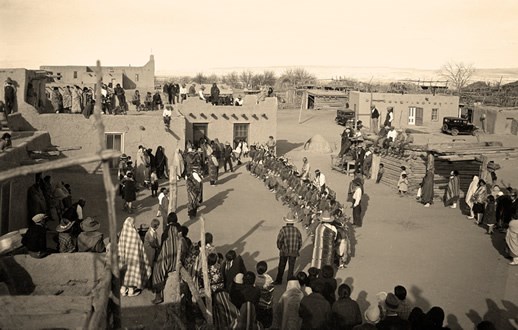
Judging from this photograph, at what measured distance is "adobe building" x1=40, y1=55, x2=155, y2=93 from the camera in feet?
129

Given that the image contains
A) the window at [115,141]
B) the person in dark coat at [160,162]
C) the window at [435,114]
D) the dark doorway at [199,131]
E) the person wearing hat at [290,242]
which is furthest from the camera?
the window at [435,114]

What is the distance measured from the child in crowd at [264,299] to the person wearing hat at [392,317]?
1.76 metres

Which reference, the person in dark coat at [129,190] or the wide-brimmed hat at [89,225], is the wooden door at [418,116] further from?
the wide-brimmed hat at [89,225]

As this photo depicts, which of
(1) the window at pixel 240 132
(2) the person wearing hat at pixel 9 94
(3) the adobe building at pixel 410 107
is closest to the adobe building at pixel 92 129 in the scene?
(1) the window at pixel 240 132

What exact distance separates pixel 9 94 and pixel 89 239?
32.9 feet

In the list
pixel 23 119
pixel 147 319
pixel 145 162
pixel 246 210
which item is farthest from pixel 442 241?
pixel 23 119

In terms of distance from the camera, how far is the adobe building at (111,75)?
39.4 metres

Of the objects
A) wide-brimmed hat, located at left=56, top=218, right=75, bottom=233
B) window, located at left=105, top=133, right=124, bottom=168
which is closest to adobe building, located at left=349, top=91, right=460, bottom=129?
window, located at left=105, top=133, right=124, bottom=168

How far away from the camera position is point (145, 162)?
18.8 m

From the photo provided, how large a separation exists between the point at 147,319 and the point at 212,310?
1.66m

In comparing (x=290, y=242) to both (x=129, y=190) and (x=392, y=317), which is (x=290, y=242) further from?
(x=129, y=190)

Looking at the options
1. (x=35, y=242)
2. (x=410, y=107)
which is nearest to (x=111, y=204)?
(x=35, y=242)

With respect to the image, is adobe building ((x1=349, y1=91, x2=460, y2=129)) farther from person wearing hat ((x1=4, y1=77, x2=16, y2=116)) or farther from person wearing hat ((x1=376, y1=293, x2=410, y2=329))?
person wearing hat ((x1=376, y1=293, x2=410, y2=329))

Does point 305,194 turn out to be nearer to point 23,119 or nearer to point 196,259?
point 196,259
